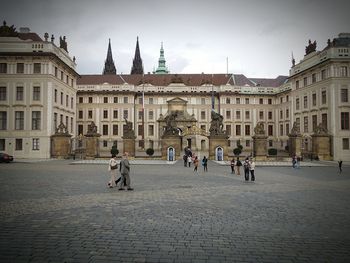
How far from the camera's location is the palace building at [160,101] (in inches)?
1551

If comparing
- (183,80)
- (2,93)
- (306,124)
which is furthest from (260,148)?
(183,80)

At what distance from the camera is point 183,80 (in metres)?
72.2

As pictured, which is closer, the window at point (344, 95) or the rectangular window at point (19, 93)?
the window at point (344, 95)

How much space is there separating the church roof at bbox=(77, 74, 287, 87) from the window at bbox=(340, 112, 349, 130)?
32139 millimetres

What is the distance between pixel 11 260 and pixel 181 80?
6569 centimetres

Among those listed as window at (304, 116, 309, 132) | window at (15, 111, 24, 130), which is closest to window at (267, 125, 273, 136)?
window at (304, 116, 309, 132)

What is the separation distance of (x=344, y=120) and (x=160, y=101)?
38593 millimetres

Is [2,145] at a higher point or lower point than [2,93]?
lower

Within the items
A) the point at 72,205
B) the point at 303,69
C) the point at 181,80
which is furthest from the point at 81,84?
the point at 72,205

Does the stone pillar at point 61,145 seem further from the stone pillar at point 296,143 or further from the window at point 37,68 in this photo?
the stone pillar at point 296,143

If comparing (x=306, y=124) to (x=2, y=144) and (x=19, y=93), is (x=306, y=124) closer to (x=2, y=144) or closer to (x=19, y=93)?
(x=19, y=93)

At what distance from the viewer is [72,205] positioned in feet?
30.0

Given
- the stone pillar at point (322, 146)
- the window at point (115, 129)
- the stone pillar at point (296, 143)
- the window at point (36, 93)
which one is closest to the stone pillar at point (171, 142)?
the stone pillar at point (296, 143)

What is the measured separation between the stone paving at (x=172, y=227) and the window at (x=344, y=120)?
1268 inches
